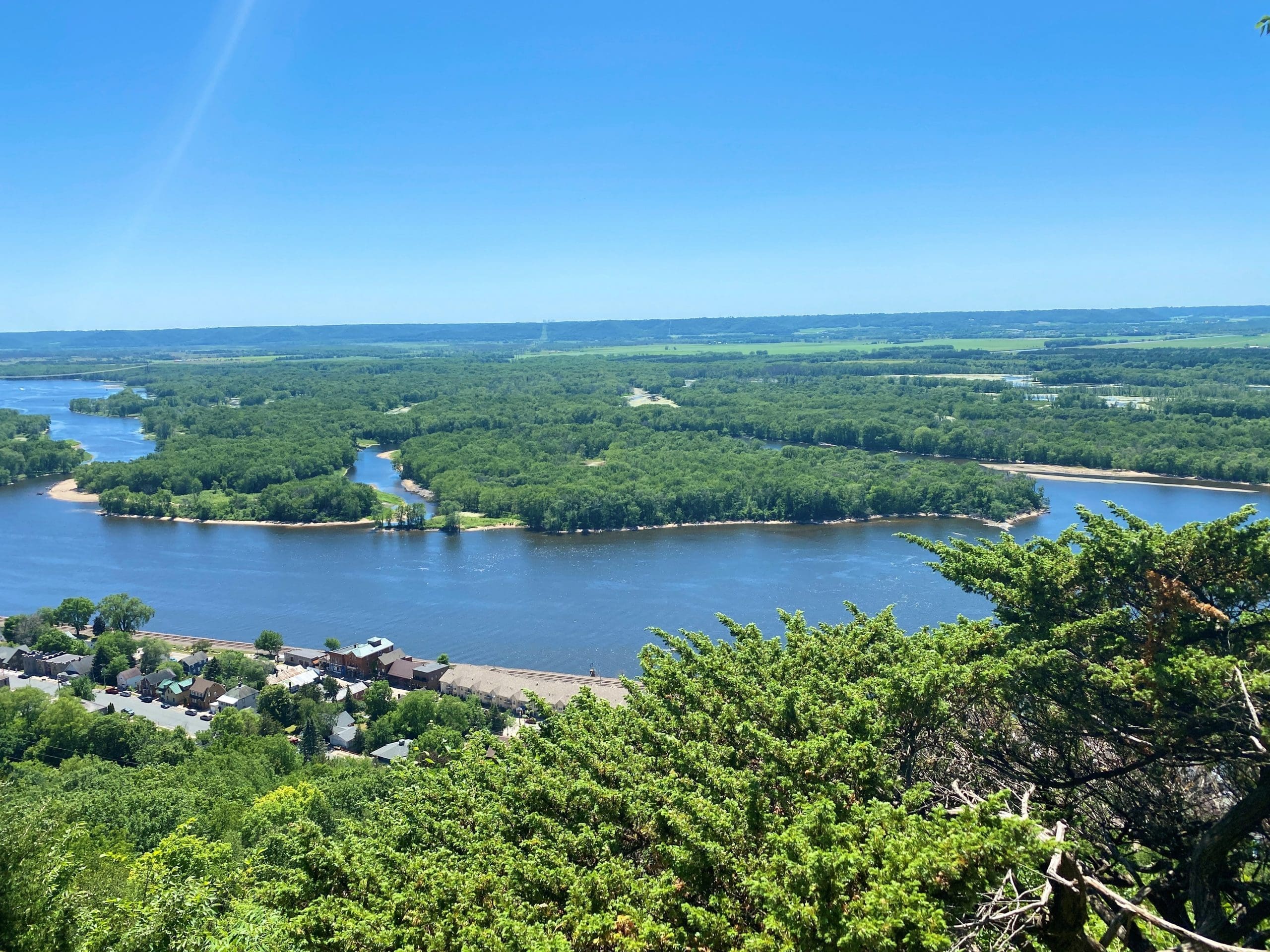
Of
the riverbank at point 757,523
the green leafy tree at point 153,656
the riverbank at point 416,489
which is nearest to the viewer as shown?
the green leafy tree at point 153,656

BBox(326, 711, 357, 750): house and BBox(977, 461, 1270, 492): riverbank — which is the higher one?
BBox(977, 461, 1270, 492): riverbank

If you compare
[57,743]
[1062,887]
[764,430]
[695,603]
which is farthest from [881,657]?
[764,430]

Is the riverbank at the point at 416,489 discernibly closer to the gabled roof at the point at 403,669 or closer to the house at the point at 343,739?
the gabled roof at the point at 403,669

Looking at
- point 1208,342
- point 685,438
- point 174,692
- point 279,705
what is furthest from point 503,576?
point 1208,342

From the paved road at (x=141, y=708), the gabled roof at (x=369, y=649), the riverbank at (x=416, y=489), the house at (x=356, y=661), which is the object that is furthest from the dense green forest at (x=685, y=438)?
the paved road at (x=141, y=708)

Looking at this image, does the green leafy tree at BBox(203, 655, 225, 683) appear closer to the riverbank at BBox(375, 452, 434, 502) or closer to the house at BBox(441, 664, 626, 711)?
the house at BBox(441, 664, 626, 711)

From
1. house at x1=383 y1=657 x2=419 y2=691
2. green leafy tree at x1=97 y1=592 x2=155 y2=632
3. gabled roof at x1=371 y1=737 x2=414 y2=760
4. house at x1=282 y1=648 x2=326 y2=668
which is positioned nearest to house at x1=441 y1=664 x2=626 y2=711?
house at x1=383 y1=657 x2=419 y2=691
